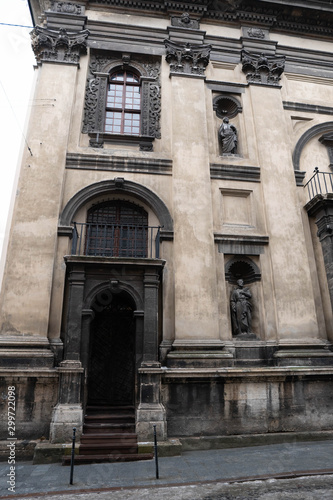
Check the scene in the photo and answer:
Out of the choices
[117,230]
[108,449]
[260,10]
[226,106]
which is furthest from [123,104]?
[108,449]

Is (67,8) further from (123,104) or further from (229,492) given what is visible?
(229,492)

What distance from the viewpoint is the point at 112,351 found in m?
10.5

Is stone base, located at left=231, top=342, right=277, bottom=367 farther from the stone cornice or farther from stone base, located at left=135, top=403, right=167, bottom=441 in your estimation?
the stone cornice

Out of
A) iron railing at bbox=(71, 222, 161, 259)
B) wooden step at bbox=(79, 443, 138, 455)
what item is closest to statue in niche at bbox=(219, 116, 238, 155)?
iron railing at bbox=(71, 222, 161, 259)

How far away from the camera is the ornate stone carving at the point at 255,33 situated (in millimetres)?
14793

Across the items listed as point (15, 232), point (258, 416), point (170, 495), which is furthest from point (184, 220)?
point (170, 495)

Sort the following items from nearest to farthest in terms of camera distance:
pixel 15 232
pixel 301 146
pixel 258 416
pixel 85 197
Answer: pixel 258 416, pixel 15 232, pixel 85 197, pixel 301 146

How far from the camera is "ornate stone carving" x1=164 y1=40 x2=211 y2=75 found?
535 inches

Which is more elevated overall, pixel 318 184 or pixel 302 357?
pixel 318 184

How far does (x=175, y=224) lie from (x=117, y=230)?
194cm

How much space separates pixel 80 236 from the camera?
11.1m

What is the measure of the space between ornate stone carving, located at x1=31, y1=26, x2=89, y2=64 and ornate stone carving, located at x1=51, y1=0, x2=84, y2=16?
1.08 meters

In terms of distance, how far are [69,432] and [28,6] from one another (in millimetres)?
15939

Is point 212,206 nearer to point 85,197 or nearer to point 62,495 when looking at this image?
point 85,197
